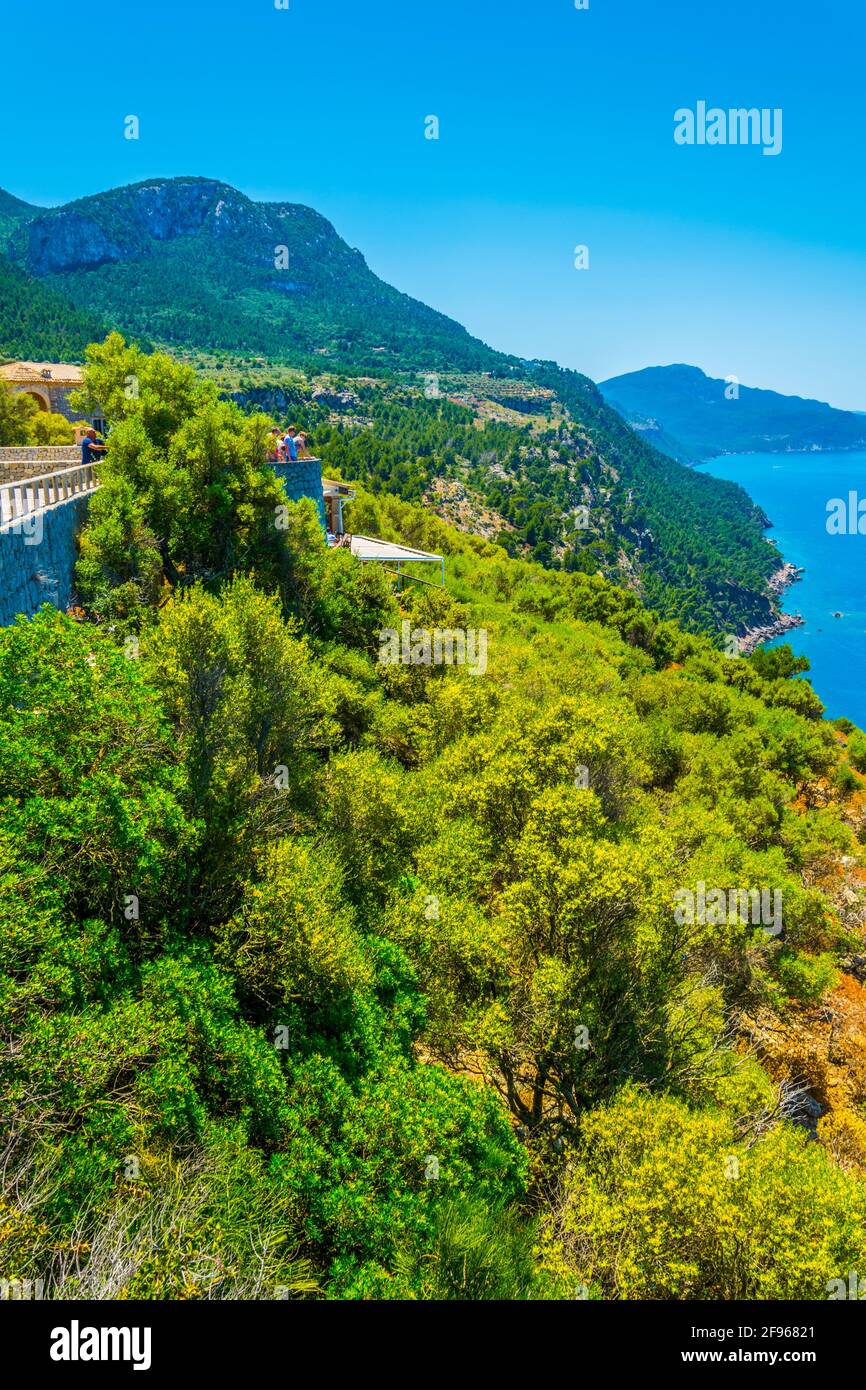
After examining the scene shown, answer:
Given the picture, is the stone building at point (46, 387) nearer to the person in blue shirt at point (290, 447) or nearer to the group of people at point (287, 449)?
the group of people at point (287, 449)

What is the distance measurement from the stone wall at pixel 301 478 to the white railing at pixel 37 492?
10.5m

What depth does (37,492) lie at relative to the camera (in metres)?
22.4

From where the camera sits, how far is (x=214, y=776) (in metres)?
16.3

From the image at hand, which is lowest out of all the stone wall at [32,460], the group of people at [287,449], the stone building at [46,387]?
the stone wall at [32,460]

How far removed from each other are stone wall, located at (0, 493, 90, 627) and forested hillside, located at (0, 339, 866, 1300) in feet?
3.13

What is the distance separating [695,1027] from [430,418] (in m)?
200

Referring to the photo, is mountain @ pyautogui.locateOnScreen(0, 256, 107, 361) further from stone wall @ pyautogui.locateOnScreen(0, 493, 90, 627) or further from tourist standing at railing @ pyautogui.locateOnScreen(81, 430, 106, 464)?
stone wall @ pyautogui.locateOnScreen(0, 493, 90, 627)

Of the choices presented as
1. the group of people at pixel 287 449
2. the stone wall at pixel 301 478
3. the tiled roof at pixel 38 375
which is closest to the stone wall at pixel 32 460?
the stone wall at pixel 301 478

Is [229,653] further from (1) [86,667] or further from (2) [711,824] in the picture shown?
(2) [711,824]

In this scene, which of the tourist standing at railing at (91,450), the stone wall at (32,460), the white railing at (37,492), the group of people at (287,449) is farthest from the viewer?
the group of people at (287,449)

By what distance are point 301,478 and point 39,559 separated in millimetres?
18626

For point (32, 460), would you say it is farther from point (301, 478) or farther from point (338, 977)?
point (338, 977)

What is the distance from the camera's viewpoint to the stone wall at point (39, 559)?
1766 centimetres

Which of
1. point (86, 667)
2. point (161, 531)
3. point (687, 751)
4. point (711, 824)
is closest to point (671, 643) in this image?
point (687, 751)
